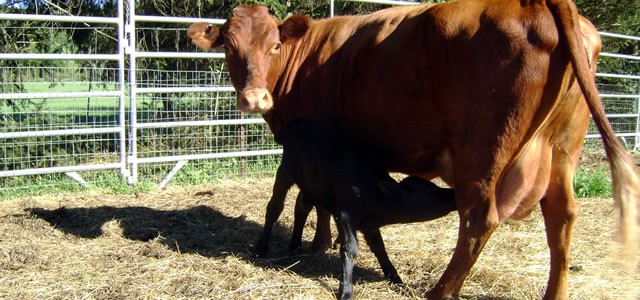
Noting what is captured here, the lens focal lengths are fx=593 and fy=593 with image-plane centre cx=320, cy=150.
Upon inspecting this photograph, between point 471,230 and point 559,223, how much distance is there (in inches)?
28.1

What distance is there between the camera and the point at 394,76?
354cm

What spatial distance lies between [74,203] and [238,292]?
9.75 feet

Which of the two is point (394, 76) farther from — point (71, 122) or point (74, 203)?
point (71, 122)

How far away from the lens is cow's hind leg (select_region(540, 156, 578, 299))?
355cm

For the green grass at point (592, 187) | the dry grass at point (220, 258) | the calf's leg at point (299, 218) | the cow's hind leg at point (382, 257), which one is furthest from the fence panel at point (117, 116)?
the cow's hind leg at point (382, 257)

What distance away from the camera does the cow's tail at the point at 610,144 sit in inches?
114

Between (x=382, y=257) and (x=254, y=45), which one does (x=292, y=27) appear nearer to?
(x=254, y=45)

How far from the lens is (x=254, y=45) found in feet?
14.6

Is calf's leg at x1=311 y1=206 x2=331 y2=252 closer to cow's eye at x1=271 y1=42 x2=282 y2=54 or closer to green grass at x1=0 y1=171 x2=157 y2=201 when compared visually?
cow's eye at x1=271 y1=42 x2=282 y2=54

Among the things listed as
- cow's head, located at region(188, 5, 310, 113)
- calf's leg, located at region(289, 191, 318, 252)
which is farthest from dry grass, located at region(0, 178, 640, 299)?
cow's head, located at region(188, 5, 310, 113)

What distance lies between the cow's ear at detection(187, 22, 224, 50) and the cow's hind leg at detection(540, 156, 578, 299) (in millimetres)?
2744

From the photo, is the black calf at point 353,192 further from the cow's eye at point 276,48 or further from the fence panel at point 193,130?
the fence panel at point 193,130

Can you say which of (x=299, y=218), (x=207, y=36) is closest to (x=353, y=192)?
(x=299, y=218)

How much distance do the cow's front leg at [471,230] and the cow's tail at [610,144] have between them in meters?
0.62
